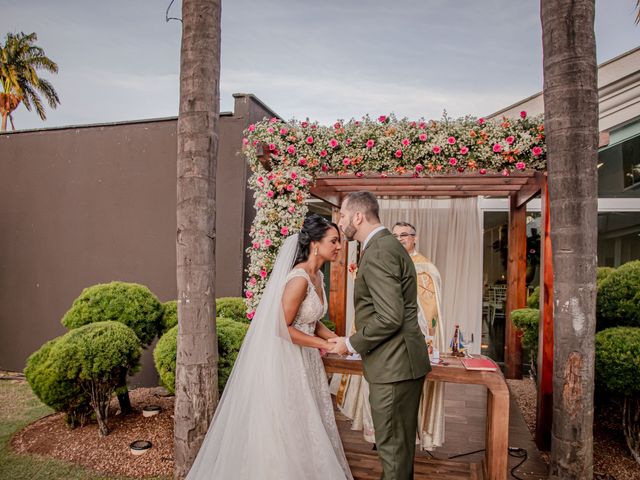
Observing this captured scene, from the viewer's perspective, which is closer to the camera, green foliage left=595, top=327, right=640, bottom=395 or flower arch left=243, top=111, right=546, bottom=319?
green foliage left=595, top=327, right=640, bottom=395

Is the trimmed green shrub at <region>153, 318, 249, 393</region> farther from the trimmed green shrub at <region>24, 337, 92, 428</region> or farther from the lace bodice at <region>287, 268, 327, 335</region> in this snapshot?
the lace bodice at <region>287, 268, 327, 335</region>

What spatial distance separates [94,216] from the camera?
8484 mm

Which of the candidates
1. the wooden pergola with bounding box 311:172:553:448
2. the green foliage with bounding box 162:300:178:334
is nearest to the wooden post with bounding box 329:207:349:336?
the wooden pergola with bounding box 311:172:553:448

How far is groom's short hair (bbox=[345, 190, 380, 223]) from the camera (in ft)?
9.95

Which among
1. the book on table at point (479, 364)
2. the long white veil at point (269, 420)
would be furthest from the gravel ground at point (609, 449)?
the long white veil at point (269, 420)

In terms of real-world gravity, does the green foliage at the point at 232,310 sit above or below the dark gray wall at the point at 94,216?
below

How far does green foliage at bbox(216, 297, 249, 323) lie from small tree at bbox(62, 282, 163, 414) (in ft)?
2.65

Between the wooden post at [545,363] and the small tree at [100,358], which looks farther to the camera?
the wooden post at [545,363]

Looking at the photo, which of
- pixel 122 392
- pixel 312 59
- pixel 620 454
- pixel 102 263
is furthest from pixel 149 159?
pixel 620 454

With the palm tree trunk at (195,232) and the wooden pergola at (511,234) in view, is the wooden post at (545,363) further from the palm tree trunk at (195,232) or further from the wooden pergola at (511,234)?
the palm tree trunk at (195,232)

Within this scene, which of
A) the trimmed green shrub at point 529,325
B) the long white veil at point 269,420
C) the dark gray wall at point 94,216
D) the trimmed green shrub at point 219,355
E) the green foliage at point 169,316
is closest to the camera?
the long white veil at point 269,420

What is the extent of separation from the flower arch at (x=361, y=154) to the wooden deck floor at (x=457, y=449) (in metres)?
2.02

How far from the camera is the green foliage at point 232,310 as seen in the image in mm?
5988

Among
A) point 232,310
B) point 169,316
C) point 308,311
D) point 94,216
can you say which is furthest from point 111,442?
point 94,216
